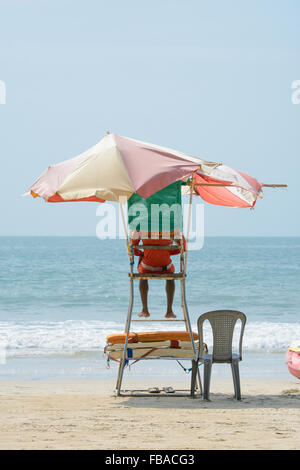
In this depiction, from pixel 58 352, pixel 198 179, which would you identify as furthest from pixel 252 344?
pixel 198 179

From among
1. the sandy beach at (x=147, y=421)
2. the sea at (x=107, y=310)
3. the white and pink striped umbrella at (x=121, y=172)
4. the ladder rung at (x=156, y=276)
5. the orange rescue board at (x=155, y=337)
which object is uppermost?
the white and pink striped umbrella at (x=121, y=172)

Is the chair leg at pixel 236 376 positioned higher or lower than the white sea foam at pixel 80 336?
higher

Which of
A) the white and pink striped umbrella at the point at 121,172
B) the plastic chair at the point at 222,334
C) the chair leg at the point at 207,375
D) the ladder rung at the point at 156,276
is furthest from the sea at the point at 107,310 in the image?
the white and pink striped umbrella at the point at 121,172

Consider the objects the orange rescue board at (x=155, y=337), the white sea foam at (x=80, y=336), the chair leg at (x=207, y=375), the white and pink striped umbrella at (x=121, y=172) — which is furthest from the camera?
the white sea foam at (x=80, y=336)

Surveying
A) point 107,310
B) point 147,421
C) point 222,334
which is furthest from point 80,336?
point 147,421

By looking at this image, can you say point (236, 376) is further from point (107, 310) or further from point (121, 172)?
point (107, 310)

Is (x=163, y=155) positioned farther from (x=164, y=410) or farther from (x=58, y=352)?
(x=58, y=352)

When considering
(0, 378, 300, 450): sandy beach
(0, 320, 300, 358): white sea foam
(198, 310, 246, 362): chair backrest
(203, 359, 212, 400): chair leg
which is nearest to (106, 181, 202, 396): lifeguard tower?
(203, 359, 212, 400): chair leg

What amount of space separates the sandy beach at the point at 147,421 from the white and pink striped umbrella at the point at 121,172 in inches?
75.6

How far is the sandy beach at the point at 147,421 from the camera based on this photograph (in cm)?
486

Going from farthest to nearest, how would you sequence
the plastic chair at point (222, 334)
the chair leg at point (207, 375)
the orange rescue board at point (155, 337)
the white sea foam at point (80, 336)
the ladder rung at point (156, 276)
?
1. the white sea foam at point (80, 336)
2. the orange rescue board at point (155, 337)
3. the ladder rung at point (156, 276)
4. the chair leg at point (207, 375)
5. the plastic chair at point (222, 334)

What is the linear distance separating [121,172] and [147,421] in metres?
2.15

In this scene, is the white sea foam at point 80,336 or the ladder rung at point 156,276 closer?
the ladder rung at point 156,276

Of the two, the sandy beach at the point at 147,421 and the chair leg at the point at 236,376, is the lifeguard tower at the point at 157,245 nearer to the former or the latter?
the chair leg at the point at 236,376
